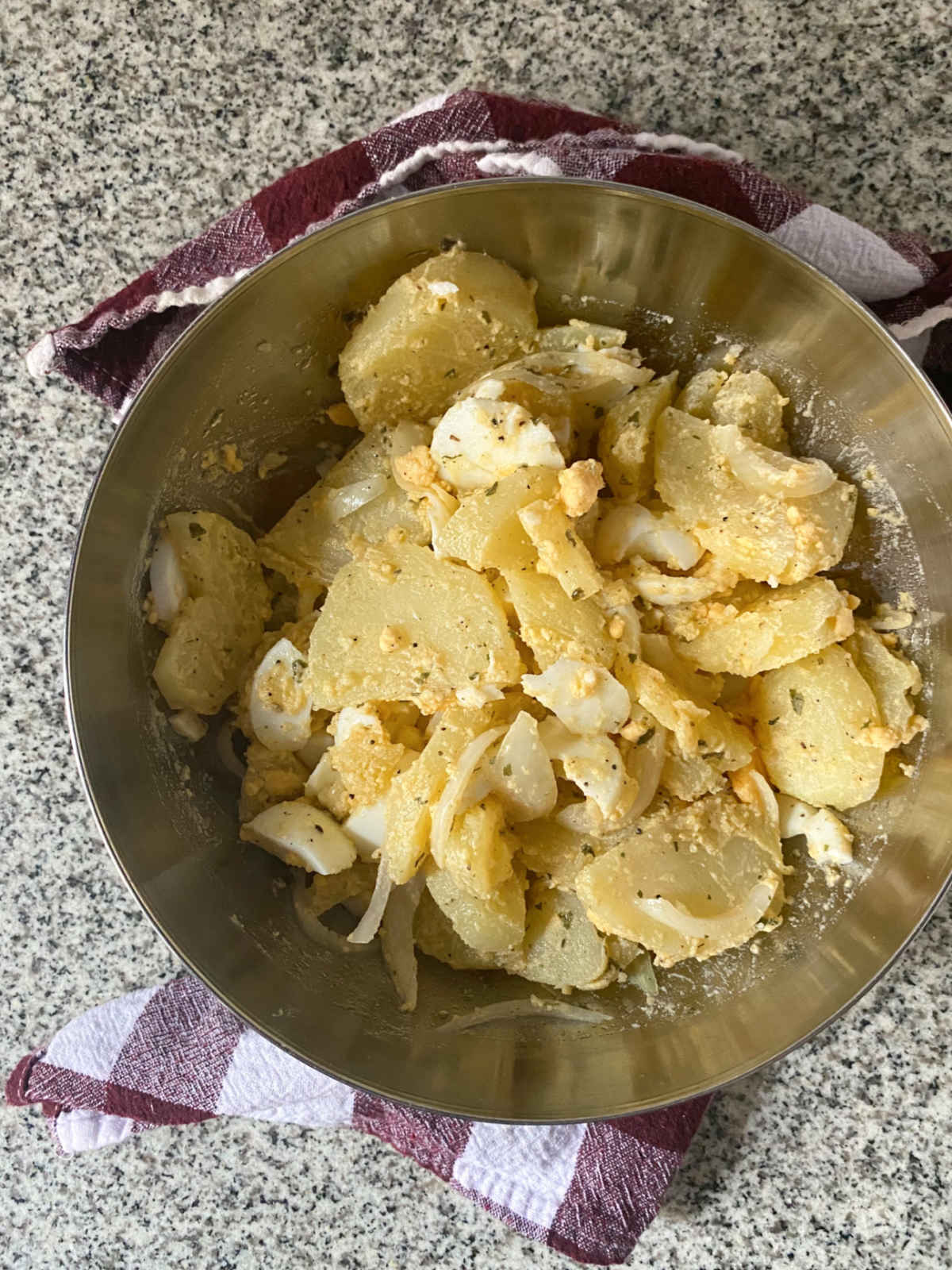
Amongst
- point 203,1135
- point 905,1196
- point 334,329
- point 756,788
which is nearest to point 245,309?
point 334,329

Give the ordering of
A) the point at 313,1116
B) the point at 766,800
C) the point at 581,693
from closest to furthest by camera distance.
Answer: the point at 581,693
the point at 766,800
the point at 313,1116

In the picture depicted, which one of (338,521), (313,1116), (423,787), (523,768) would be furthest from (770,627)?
(313,1116)

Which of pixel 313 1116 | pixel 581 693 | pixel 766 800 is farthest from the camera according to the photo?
pixel 313 1116

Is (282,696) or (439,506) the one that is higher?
(439,506)

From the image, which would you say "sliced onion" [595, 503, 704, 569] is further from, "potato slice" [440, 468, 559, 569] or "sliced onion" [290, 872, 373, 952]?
"sliced onion" [290, 872, 373, 952]

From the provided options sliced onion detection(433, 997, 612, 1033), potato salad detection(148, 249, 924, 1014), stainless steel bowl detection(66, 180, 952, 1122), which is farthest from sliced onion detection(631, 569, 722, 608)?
sliced onion detection(433, 997, 612, 1033)

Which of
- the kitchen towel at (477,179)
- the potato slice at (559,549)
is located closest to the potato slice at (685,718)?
the potato slice at (559,549)

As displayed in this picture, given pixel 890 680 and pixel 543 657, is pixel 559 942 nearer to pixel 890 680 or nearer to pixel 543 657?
pixel 543 657
